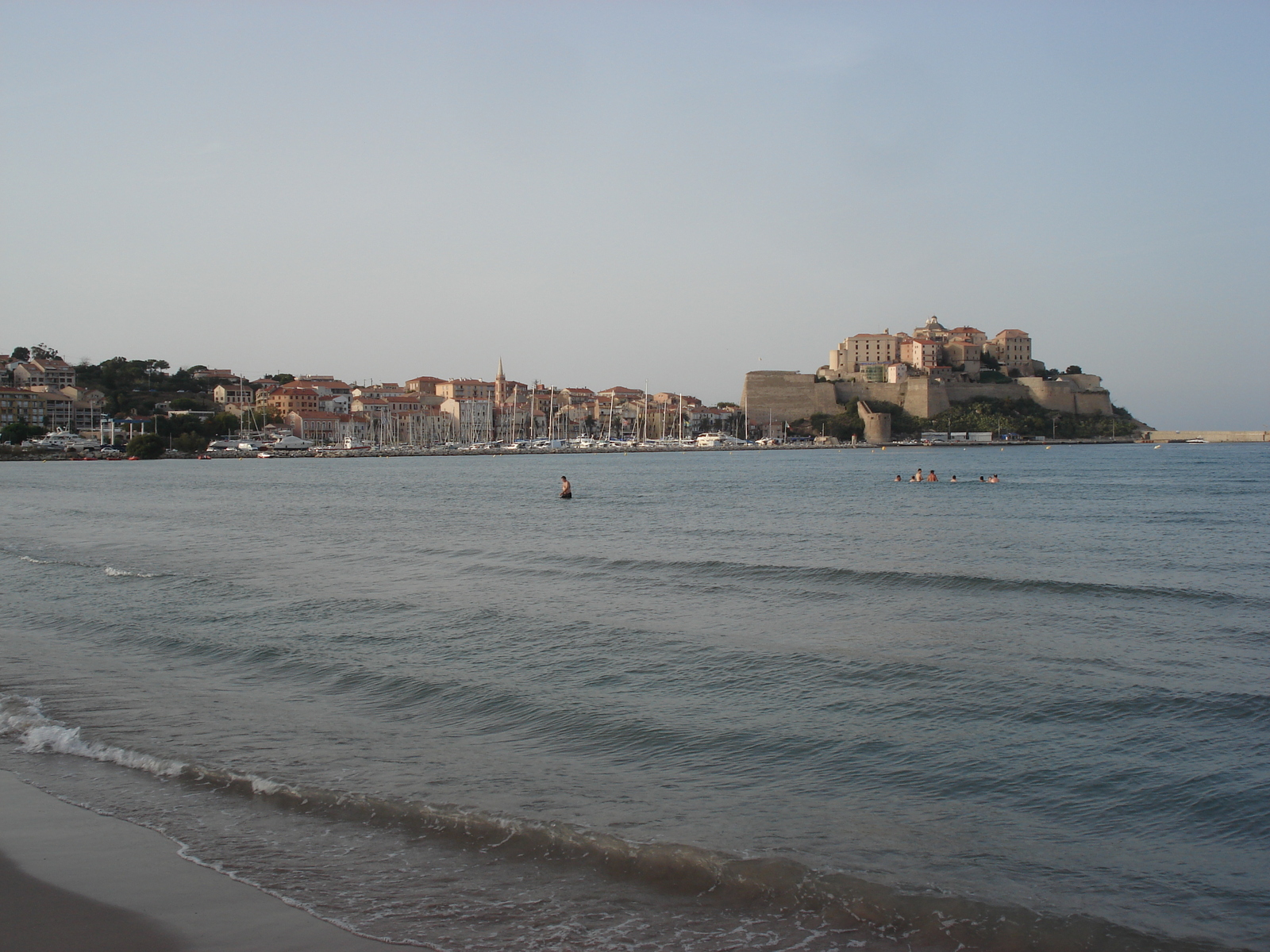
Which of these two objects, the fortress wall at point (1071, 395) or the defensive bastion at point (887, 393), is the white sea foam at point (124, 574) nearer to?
the defensive bastion at point (887, 393)

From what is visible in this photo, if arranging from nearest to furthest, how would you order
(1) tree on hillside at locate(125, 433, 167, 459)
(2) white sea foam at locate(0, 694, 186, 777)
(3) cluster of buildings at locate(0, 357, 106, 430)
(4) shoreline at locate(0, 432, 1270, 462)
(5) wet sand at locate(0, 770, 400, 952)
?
(5) wet sand at locate(0, 770, 400, 952)
(2) white sea foam at locate(0, 694, 186, 777)
(1) tree on hillside at locate(125, 433, 167, 459)
(4) shoreline at locate(0, 432, 1270, 462)
(3) cluster of buildings at locate(0, 357, 106, 430)

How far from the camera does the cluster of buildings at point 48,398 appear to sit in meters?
85.7

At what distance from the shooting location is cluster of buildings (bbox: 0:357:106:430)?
3374 inches

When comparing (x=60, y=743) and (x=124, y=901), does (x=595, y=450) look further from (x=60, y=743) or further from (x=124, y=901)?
(x=124, y=901)

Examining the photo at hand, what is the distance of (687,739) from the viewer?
5.65 metres

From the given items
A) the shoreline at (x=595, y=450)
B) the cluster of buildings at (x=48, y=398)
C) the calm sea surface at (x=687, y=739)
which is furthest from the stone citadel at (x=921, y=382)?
the calm sea surface at (x=687, y=739)

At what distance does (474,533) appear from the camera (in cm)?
1941

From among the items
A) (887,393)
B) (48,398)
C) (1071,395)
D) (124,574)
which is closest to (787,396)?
(887,393)

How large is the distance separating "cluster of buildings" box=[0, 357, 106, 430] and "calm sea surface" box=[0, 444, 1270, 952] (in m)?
85.0

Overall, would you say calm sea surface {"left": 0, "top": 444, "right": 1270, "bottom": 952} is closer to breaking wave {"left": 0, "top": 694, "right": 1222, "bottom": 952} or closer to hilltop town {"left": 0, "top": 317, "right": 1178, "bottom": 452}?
breaking wave {"left": 0, "top": 694, "right": 1222, "bottom": 952}

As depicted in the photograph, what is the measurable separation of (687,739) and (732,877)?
182 centimetres

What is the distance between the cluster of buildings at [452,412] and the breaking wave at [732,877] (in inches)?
3510

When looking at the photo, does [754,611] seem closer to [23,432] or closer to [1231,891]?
[1231,891]

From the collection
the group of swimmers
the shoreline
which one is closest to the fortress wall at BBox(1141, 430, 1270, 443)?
the shoreline
